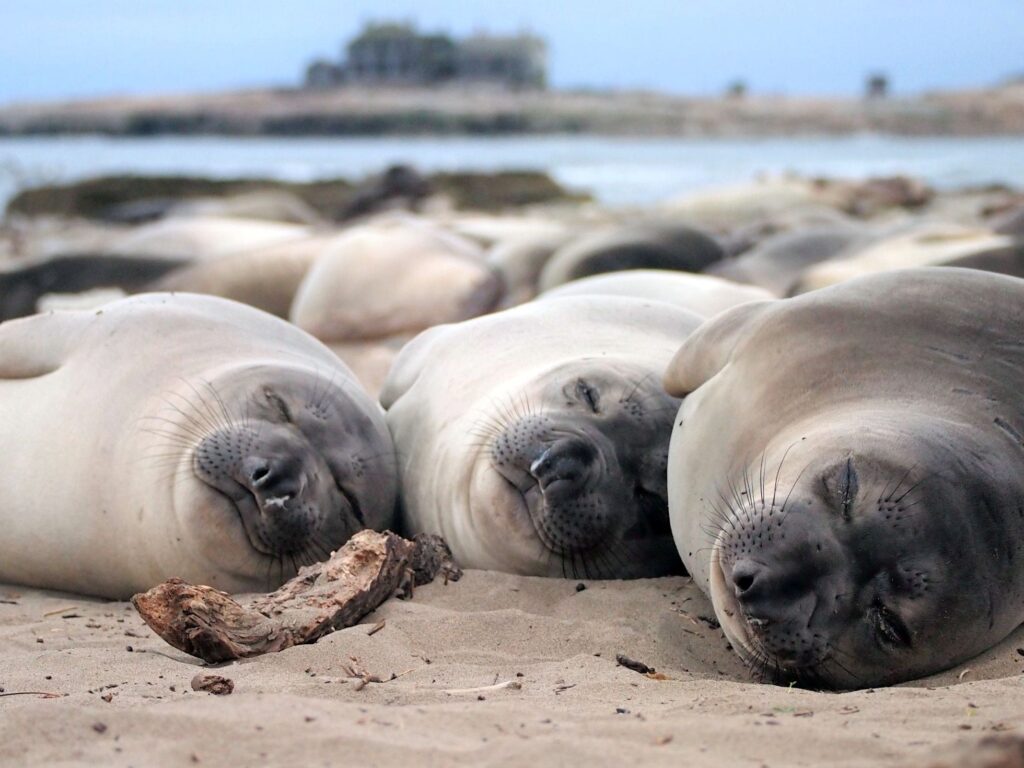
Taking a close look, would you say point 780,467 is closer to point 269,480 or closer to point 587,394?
point 587,394

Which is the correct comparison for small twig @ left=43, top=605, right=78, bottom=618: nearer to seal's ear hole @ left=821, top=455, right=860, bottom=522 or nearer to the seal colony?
the seal colony

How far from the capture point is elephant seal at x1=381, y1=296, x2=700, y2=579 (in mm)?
3654

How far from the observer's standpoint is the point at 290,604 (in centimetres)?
326

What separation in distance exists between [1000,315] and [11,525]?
8.60 ft

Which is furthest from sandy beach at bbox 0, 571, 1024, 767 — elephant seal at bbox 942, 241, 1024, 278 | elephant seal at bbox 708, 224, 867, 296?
elephant seal at bbox 708, 224, 867, 296

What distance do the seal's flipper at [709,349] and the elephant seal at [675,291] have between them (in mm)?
1697

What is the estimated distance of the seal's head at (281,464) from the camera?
3.64 metres

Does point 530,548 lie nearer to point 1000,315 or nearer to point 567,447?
point 567,447

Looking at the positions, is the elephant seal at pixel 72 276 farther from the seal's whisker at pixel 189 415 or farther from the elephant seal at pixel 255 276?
the seal's whisker at pixel 189 415

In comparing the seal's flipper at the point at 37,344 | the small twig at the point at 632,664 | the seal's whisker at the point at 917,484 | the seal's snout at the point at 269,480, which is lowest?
the small twig at the point at 632,664

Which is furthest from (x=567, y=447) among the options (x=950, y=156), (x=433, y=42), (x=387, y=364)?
(x=433, y=42)

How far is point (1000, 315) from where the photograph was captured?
338 centimetres

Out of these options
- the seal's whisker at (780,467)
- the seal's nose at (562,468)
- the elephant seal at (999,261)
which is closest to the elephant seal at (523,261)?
the elephant seal at (999,261)

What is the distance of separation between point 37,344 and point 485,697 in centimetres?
223
